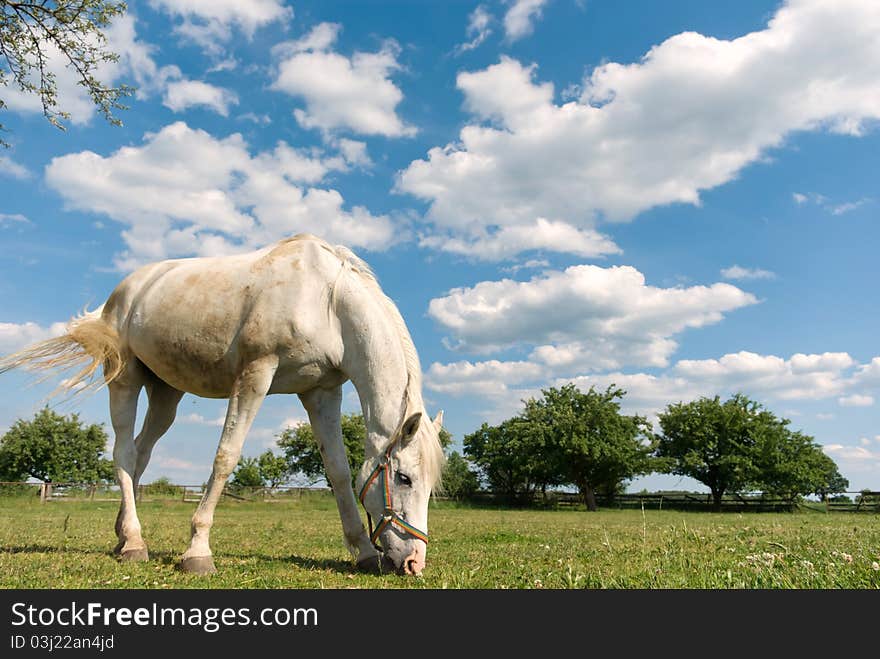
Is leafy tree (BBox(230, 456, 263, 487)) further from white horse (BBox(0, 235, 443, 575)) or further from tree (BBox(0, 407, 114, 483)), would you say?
white horse (BBox(0, 235, 443, 575))

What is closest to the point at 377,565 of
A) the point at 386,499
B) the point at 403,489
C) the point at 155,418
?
the point at 386,499

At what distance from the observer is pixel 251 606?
3.52 meters

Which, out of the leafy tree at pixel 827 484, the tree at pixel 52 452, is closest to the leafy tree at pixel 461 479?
the leafy tree at pixel 827 484

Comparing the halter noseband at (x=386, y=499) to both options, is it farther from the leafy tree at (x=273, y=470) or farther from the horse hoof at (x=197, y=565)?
the leafy tree at (x=273, y=470)

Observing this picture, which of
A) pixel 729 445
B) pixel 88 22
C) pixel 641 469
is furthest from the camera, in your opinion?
pixel 729 445

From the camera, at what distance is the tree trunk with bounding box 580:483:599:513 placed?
160 feet

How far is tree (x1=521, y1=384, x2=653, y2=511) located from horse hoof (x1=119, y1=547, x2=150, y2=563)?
149 ft

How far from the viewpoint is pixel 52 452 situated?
62875 mm

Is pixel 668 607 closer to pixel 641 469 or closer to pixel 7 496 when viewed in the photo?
pixel 7 496

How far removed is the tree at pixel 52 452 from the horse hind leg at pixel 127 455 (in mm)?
64189

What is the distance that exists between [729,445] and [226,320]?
188ft

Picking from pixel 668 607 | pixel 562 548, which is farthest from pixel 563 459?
pixel 668 607

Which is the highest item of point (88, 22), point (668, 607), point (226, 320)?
point (88, 22)

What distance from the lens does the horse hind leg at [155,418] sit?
7816 millimetres
